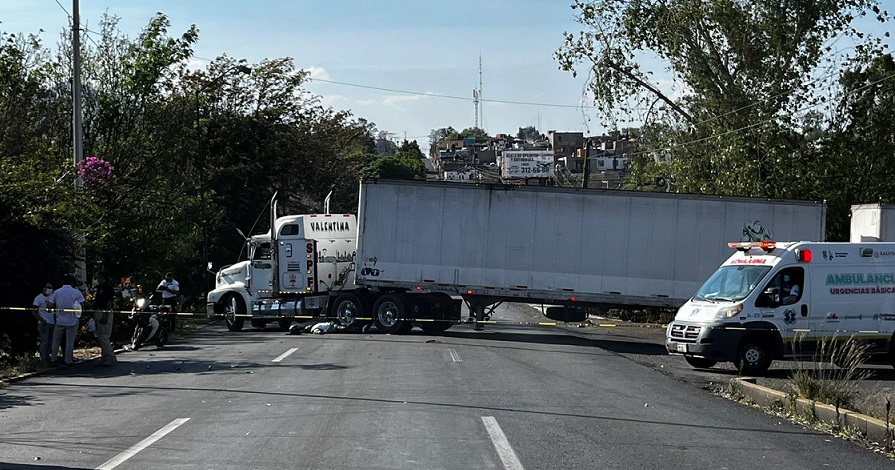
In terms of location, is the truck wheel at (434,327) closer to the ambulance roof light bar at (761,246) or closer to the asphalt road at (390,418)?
the asphalt road at (390,418)

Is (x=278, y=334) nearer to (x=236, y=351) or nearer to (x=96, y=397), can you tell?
(x=236, y=351)

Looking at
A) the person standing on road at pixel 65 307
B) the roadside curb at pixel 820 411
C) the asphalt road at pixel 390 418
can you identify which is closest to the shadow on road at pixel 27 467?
the asphalt road at pixel 390 418

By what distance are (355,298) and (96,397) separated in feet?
48.1

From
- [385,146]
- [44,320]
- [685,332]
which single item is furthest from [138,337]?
[385,146]

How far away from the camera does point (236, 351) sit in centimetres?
2227

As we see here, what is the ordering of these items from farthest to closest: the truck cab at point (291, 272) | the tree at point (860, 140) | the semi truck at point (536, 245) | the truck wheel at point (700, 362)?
1. the tree at point (860, 140)
2. the truck cab at point (291, 272)
3. the semi truck at point (536, 245)
4. the truck wheel at point (700, 362)

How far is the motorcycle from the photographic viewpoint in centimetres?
2298

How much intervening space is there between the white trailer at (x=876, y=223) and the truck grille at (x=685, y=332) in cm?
903

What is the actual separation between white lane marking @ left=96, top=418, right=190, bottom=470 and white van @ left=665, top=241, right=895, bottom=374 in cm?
1070

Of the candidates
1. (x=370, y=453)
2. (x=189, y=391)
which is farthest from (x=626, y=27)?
(x=370, y=453)

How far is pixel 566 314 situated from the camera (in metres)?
27.3

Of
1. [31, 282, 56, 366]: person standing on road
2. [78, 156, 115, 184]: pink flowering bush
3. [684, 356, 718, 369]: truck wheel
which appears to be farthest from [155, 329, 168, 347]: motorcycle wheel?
[684, 356, 718, 369]: truck wheel

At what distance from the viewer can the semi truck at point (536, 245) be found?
1031 inches

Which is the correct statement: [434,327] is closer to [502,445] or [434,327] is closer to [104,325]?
[104,325]
